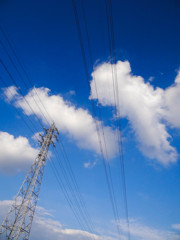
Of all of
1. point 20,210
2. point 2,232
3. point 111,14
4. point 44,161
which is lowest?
point 2,232

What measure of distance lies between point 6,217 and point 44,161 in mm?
7222

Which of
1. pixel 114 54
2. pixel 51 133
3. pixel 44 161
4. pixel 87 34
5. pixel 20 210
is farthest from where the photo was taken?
pixel 51 133

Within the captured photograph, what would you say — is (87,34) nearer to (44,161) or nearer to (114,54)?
(114,54)

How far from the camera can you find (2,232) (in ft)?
47.4

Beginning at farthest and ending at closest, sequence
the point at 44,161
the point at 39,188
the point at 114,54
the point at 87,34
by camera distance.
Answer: the point at 44,161, the point at 39,188, the point at 114,54, the point at 87,34

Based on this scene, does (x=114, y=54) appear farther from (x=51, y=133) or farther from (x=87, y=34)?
(x=51, y=133)

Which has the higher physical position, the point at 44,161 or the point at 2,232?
the point at 44,161

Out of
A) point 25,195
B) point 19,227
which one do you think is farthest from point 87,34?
point 19,227

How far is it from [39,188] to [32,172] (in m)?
2.35

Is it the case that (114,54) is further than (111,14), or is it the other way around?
(114,54)

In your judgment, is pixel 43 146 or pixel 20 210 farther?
pixel 43 146

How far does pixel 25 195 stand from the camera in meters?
16.4

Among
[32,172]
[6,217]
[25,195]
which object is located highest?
[32,172]

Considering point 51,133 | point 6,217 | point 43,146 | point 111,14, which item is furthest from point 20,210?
point 111,14
